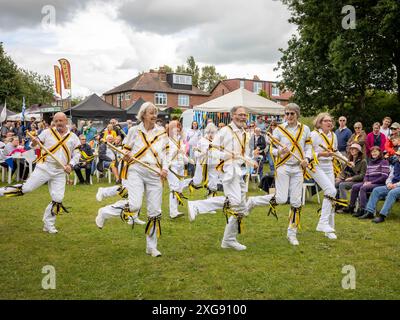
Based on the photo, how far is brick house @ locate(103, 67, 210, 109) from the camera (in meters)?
55.8

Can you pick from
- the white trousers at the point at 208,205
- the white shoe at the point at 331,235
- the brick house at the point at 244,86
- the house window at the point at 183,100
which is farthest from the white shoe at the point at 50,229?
the brick house at the point at 244,86

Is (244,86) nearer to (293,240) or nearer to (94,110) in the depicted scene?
(94,110)

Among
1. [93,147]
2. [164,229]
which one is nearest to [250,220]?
[164,229]

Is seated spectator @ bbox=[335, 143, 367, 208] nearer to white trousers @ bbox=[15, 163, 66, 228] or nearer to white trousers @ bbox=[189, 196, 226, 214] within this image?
white trousers @ bbox=[189, 196, 226, 214]

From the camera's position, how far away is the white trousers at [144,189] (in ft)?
20.2

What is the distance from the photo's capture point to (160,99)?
5722 centimetres

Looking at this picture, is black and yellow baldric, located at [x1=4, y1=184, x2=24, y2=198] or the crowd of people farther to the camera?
black and yellow baldric, located at [x1=4, y1=184, x2=24, y2=198]

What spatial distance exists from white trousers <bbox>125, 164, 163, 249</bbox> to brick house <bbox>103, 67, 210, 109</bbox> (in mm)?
49615

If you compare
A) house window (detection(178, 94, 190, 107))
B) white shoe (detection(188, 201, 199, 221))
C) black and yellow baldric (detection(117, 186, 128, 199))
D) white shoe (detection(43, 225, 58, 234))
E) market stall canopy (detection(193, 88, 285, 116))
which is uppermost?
house window (detection(178, 94, 190, 107))

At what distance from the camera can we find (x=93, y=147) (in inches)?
670

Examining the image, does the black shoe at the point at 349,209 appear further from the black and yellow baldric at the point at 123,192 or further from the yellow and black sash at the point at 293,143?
the black and yellow baldric at the point at 123,192

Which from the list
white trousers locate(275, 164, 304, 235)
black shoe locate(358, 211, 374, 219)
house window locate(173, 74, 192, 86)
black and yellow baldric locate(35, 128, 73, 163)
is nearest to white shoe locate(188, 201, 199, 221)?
white trousers locate(275, 164, 304, 235)

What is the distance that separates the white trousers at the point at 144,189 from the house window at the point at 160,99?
168 feet
